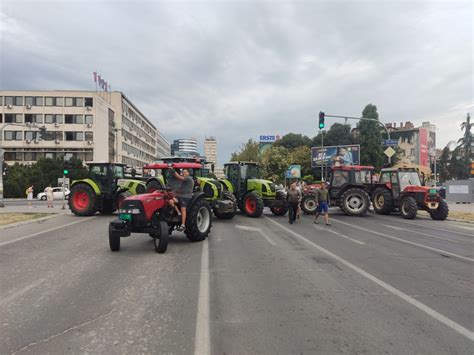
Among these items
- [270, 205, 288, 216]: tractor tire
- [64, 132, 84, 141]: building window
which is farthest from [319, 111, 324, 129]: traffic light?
[64, 132, 84, 141]: building window

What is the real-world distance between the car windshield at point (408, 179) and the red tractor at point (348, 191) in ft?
5.83

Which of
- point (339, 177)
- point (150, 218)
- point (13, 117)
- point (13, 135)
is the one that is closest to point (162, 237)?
point (150, 218)

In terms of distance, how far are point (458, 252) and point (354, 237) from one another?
107 inches

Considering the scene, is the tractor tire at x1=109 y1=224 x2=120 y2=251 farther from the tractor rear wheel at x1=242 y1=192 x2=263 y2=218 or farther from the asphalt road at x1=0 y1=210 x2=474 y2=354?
the tractor rear wheel at x1=242 y1=192 x2=263 y2=218

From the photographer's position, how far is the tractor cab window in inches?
726

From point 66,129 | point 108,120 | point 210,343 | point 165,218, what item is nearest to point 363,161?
point 108,120

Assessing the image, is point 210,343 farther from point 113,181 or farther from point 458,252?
point 113,181

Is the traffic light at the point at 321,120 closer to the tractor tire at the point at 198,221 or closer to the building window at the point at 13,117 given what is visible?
the tractor tire at the point at 198,221

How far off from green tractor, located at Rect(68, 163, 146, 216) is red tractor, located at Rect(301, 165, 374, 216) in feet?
29.4

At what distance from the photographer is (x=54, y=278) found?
18.9 feet

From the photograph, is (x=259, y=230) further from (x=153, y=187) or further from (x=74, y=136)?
(x=74, y=136)

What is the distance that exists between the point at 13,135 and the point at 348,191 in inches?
2634

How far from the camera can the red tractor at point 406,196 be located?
16250 millimetres

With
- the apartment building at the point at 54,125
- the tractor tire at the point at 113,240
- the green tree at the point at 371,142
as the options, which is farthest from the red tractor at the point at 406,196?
the apartment building at the point at 54,125
